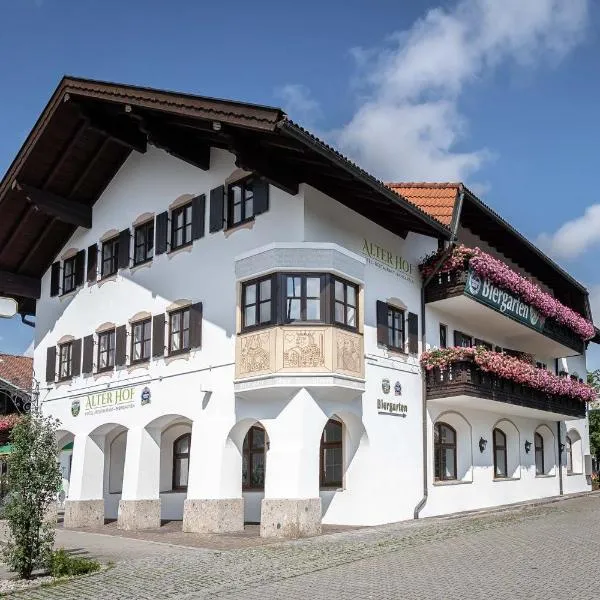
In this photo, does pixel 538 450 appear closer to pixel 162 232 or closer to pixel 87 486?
pixel 87 486

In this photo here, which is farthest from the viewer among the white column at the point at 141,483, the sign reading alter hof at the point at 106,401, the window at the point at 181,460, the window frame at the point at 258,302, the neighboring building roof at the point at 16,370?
the neighboring building roof at the point at 16,370

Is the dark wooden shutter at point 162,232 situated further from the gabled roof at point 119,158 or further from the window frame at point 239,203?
the window frame at point 239,203

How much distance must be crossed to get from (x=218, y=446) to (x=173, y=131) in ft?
23.4

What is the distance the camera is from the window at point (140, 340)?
1945 centimetres

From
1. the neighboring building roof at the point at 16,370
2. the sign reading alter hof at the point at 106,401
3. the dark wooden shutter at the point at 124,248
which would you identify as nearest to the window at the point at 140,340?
the sign reading alter hof at the point at 106,401

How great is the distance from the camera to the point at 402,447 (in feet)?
58.6

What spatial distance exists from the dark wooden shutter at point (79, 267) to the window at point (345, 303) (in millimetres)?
9369

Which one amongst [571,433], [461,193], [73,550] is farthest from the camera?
[571,433]

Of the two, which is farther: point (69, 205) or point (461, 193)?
point (69, 205)

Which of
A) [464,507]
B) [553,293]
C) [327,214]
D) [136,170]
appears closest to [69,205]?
[136,170]

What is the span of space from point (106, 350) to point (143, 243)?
3.07 metres

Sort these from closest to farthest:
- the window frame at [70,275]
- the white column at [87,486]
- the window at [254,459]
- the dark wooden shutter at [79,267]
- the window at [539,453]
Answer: the window at [254,459]
the white column at [87,486]
the dark wooden shutter at [79,267]
the window frame at [70,275]
the window at [539,453]

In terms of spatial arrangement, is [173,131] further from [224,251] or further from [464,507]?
[464,507]

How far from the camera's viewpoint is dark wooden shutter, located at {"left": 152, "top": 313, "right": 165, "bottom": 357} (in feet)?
61.4
